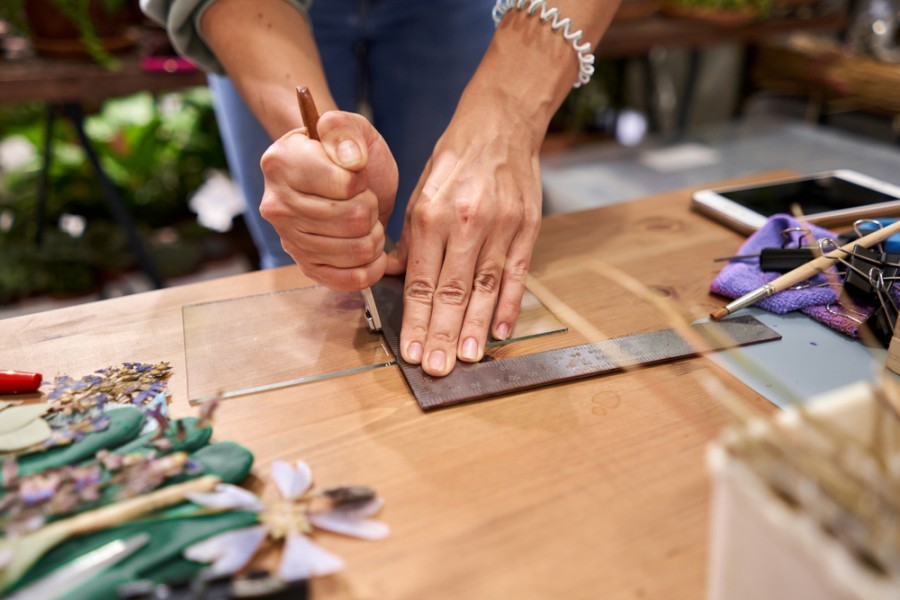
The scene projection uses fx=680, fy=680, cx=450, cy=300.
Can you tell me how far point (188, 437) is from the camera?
55 cm

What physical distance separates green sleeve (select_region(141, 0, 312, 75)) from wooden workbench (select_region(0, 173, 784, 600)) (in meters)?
0.37

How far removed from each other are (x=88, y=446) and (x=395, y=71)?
840 millimetres

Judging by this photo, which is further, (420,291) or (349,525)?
(420,291)

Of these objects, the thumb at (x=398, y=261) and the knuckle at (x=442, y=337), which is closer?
the knuckle at (x=442, y=337)

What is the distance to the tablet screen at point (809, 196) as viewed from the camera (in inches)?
38.4

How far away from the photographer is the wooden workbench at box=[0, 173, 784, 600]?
1.49ft

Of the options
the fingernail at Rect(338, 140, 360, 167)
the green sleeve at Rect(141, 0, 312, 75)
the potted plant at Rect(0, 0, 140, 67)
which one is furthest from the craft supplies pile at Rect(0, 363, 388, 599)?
the potted plant at Rect(0, 0, 140, 67)

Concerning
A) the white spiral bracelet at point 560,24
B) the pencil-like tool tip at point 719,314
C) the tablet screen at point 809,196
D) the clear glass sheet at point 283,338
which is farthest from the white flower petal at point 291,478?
the tablet screen at point 809,196

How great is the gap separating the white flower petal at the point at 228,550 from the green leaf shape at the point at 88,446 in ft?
0.48

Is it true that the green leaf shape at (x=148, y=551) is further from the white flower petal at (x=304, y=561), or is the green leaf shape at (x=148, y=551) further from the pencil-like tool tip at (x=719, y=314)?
the pencil-like tool tip at (x=719, y=314)

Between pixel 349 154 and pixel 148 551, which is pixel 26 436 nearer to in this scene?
pixel 148 551

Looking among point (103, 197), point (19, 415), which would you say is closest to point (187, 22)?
point (19, 415)

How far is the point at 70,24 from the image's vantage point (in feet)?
5.10

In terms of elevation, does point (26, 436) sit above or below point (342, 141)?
below
